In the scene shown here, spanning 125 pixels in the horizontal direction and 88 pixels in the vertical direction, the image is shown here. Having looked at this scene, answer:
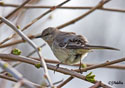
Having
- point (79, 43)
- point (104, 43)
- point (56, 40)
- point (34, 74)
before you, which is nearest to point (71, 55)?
point (79, 43)

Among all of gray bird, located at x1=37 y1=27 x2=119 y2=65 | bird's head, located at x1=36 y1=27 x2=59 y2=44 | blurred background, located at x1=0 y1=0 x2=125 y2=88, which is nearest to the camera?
gray bird, located at x1=37 y1=27 x2=119 y2=65

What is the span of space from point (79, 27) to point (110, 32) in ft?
3.04

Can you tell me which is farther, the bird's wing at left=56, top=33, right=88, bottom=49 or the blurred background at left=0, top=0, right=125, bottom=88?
the blurred background at left=0, top=0, right=125, bottom=88

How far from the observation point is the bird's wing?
13.3ft

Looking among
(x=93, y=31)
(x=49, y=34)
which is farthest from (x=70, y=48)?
(x=93, y=31)

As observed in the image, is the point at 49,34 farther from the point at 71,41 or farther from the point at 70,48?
the point at 70,48

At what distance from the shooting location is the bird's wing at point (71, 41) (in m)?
4.07

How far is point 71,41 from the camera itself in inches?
167

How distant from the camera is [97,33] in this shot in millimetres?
8469

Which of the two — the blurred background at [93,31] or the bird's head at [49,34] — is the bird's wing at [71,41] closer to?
the bird's head at [49,34]

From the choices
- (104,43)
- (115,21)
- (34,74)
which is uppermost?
(115,21)

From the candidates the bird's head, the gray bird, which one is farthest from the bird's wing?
the bird's head

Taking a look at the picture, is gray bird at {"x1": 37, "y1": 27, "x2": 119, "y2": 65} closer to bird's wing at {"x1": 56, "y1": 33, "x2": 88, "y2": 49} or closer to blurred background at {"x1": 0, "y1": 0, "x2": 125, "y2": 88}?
bird's wing at {"x1": 56, "y1": 33, "x2": 88, "y2": 49}

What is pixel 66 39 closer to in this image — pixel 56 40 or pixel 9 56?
pixel 56 40
